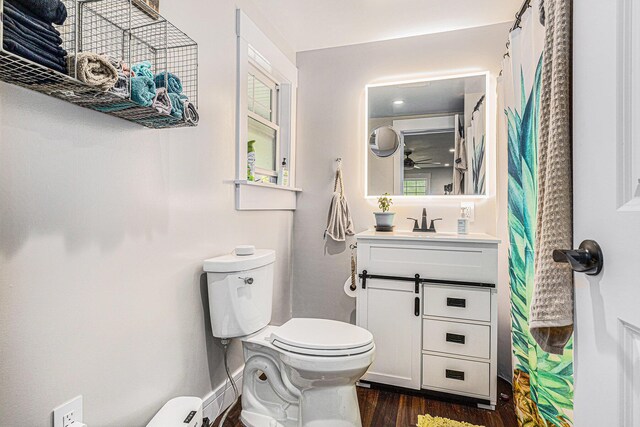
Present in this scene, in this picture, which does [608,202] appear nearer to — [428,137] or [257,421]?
[257,421]

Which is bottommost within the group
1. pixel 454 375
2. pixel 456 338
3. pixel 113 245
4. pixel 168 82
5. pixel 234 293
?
pixel 454 375

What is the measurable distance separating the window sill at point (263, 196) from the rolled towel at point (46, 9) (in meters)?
1.09

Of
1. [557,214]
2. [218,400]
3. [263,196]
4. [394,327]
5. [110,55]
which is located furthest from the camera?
[263,196]

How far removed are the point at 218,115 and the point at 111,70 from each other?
87cm

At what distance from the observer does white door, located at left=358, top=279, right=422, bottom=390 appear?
1.94 metres

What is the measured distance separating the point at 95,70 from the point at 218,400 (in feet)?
5.16

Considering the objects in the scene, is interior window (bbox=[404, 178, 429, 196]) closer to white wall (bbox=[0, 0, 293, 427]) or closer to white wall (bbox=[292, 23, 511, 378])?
white wall (bbox=[292, 23, 511, 378])

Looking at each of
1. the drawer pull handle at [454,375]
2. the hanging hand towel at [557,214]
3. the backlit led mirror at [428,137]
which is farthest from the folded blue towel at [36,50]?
the drawer pull handle at [454,375]

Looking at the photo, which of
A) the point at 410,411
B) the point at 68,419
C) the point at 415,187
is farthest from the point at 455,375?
the point at 68,419

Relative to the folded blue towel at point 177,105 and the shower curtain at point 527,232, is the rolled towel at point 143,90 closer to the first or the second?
the folded blue towel at point 177,105

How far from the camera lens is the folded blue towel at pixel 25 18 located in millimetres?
671

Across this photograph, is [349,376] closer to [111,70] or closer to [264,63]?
[111,70]

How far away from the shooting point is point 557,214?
70 cm

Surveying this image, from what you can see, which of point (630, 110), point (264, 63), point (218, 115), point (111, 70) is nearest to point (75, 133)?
point (111, 70)
